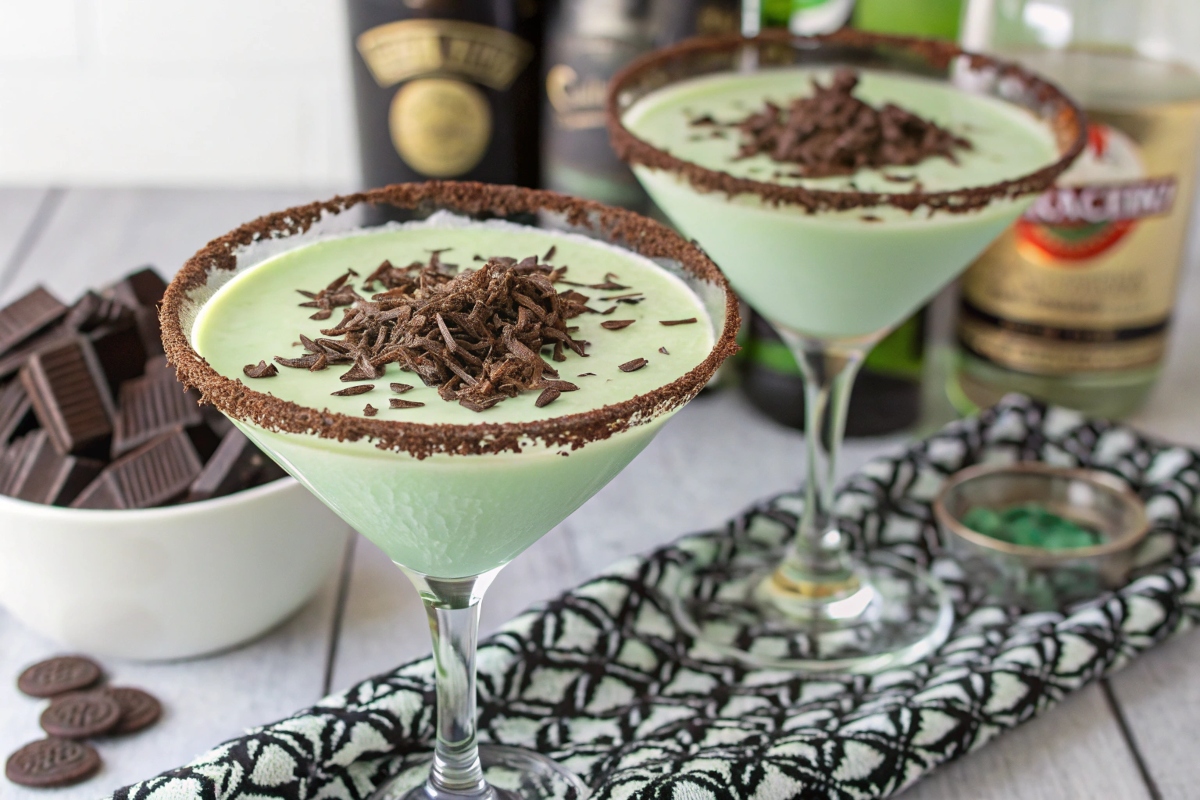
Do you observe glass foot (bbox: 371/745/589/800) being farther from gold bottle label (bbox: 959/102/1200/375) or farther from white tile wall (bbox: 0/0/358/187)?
white tile wall (bbox: 0/0/358/187)

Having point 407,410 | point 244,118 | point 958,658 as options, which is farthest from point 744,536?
point 244,118

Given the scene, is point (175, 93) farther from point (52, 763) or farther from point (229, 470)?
point (52, 763)

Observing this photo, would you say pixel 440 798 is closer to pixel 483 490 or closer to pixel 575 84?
pixel 483 490

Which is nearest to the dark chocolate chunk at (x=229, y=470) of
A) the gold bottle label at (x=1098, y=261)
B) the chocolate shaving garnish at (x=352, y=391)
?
the chocolate shaving garnish at (x=352, y=391)

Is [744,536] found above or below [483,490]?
below

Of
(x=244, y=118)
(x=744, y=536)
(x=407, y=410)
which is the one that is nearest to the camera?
(x=407, y=410)

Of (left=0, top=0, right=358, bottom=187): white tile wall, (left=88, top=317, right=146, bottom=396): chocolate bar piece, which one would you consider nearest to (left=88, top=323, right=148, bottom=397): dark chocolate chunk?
(left=88, top=317, right=146, bottom=396): chocolate bar piece

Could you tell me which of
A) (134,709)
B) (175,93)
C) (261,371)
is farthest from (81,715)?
(175,93)

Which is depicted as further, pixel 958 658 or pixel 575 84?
pixel 575 84
